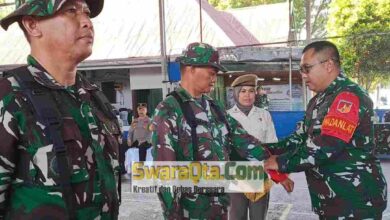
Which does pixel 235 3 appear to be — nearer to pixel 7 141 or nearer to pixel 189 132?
pixel 189 132

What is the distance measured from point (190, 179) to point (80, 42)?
62.0 inches

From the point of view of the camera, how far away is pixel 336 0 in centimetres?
1827

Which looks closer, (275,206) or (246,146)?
(246,146)

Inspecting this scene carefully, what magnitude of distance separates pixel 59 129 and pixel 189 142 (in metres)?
1.33

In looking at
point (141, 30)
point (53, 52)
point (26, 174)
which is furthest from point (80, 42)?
point (141, 30)

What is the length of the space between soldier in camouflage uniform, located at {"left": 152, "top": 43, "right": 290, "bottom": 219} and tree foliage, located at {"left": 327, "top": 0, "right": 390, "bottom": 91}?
13232mm

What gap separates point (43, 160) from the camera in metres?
1.35

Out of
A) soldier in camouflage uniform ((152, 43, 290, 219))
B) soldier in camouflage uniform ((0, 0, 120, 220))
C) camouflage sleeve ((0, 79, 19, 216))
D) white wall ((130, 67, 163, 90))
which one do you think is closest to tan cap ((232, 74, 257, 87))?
soldier in camouflage uniform ((152, 43, 290, 219))

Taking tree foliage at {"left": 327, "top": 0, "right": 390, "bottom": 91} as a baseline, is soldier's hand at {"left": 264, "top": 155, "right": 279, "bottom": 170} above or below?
below

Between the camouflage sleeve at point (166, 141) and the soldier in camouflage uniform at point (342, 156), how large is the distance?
0.80 m

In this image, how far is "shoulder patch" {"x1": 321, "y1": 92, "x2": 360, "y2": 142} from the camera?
8.07 ft

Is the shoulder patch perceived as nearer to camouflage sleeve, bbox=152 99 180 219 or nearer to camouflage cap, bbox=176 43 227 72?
camouflage cap, bbox=176 43 227 72

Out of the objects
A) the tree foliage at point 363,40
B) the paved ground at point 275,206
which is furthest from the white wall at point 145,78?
the tree foliage at point 363,40

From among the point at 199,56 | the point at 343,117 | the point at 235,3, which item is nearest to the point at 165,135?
the point at 199,56
